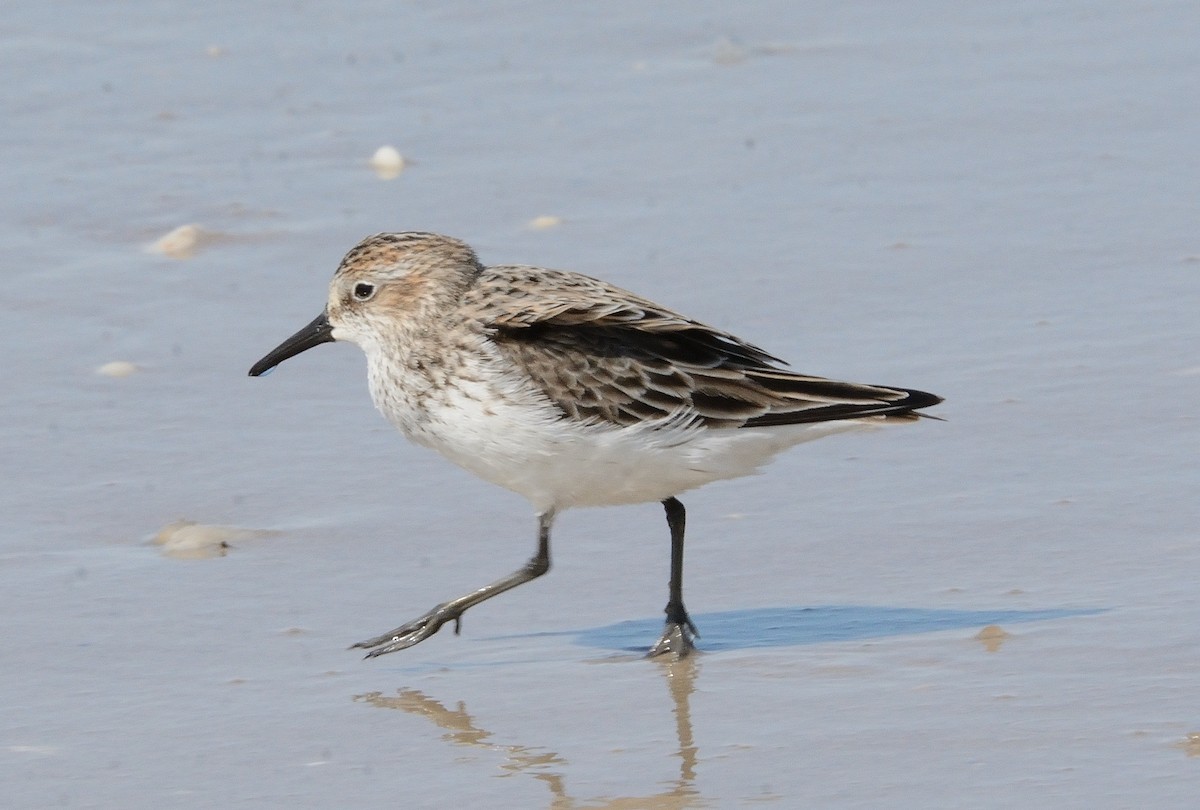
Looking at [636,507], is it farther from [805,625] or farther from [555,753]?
[555,753]

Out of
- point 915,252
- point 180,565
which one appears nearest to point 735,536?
point 180,565

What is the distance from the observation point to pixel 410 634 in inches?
252

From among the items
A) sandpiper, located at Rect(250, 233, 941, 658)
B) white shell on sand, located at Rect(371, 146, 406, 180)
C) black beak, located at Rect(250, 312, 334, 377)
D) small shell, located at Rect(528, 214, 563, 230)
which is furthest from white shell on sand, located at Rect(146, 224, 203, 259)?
sandpiper, located at Rect(250, 233, 941, 658)

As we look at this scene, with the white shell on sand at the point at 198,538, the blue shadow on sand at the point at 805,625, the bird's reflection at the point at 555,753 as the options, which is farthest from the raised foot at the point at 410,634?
the white shell on sand at the point at 198,538

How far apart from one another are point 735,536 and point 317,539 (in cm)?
142

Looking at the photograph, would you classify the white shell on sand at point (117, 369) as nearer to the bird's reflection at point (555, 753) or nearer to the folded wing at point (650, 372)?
the folded wing at point (650, 372)

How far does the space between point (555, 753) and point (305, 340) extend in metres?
2.23

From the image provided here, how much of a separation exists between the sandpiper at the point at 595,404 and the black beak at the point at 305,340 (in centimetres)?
52

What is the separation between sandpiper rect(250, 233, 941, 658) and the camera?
255 inches

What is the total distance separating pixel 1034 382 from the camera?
8.16 m

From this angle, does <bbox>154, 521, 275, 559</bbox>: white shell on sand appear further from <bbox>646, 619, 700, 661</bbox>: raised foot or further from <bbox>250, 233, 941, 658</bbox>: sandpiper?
<bbox>646, 619, 700, 661</bbox>: raised foot

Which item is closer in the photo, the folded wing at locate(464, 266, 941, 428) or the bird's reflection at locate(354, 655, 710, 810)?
the bird's reflection at locate(354, 655, 710, 810)

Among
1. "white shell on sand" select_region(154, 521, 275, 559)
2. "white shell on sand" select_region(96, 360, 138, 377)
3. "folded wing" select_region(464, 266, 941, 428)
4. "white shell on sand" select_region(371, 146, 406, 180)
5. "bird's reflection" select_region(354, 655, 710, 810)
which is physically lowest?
"bird's reflection" select_region(354, 655, 710, 810)

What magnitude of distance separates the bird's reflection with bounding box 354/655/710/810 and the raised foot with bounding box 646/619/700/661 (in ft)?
0.12
